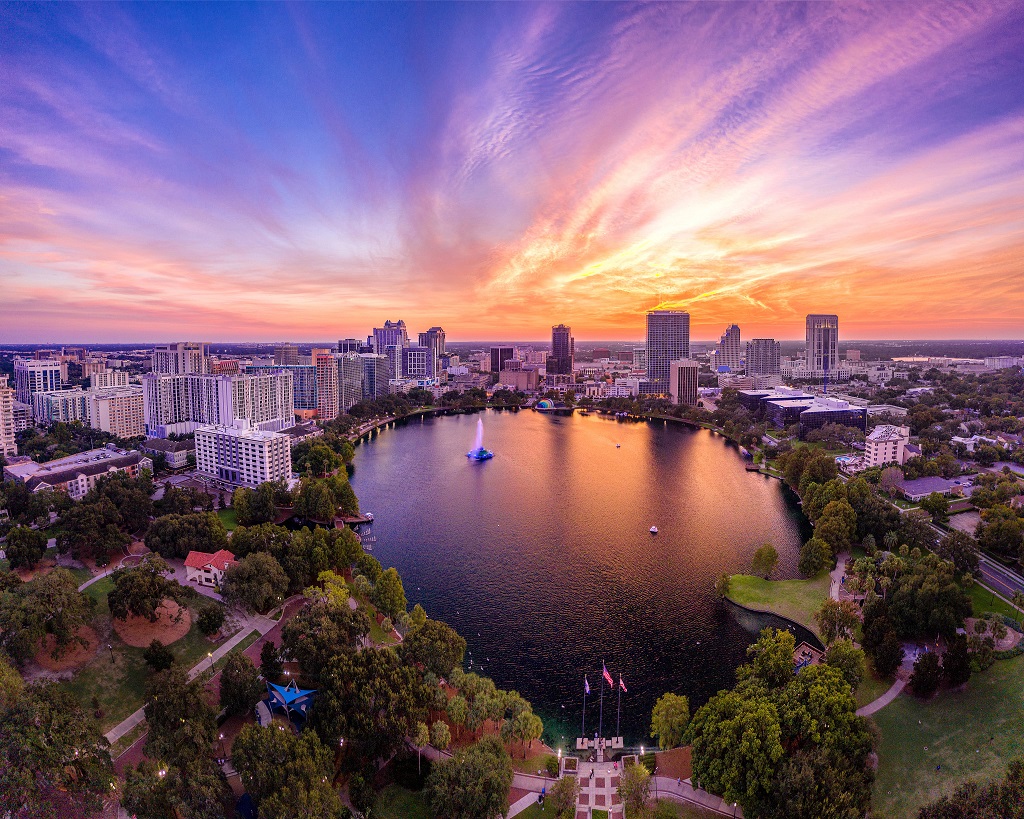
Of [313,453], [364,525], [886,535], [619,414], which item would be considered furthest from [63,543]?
[619,414]

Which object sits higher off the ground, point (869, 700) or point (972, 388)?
point (972, 388)

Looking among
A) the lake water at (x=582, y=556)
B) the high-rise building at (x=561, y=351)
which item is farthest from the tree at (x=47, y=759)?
the high-rise building at (x=561, y=351)

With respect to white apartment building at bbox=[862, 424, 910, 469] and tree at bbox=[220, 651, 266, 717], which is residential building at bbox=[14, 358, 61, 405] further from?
white apartment building at bbox=[862, 424, 910, 469]

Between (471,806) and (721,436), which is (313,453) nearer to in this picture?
(471,806)

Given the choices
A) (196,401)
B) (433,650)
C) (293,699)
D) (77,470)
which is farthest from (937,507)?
(196,401)

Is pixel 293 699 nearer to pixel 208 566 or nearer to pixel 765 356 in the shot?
pixel 208 566

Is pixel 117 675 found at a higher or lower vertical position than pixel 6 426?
lower
